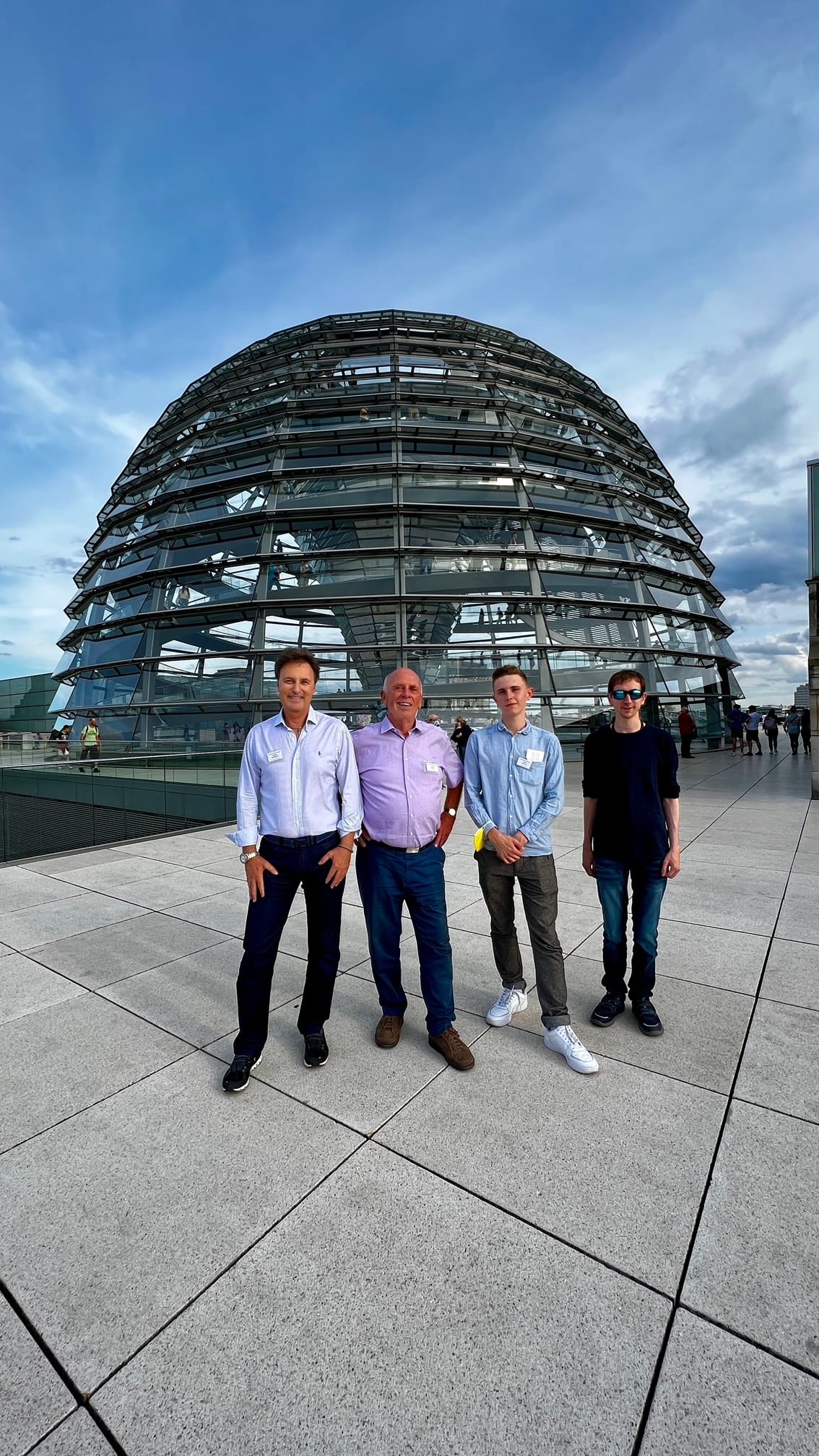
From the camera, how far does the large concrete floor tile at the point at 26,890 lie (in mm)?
5773

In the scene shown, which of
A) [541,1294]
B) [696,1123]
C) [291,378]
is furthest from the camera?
[291,378]

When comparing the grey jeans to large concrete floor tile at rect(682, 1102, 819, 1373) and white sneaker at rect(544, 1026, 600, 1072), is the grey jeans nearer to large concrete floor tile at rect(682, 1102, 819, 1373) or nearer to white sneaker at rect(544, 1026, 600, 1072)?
white sneaker at rect(544, 1026, 600, 1072)

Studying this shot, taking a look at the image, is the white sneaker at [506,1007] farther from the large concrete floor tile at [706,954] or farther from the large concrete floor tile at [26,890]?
the large concrete floor tile at [26,890]

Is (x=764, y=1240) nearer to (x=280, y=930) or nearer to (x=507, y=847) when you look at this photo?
(x=507, y=847)

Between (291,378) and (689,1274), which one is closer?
(689,1274)

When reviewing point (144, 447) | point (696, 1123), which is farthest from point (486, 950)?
point (144, 447)

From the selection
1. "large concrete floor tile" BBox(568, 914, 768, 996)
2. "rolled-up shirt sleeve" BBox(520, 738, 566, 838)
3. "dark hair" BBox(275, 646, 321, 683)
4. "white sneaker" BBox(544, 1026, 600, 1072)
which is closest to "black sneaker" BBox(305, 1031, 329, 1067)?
"white sneaker" BBox(544, 1026, 600, 1072)

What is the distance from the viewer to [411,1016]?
3.54m

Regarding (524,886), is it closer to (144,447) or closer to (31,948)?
(31,948)

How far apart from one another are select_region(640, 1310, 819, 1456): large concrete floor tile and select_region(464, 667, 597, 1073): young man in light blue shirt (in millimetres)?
1438

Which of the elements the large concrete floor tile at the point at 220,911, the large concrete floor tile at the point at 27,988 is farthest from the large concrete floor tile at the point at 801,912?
the large concrete floor tile at the point at 220,911

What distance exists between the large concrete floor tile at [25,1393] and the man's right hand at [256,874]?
1497 millimetres

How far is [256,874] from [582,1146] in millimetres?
1788

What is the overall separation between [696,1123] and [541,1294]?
112 cm
